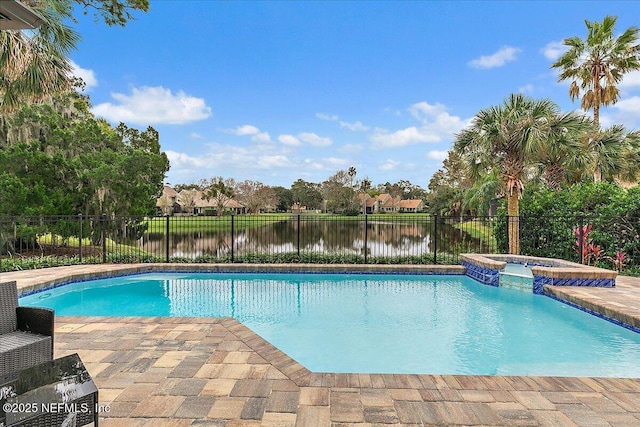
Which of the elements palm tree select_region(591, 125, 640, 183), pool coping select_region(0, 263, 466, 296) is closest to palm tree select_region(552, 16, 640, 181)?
palm tree select_region(591, 125, 640, 183)

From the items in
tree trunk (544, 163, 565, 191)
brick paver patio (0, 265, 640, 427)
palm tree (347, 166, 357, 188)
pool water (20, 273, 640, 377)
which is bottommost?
pool water (20, 273, 640, 377)

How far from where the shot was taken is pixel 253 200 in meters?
48.2

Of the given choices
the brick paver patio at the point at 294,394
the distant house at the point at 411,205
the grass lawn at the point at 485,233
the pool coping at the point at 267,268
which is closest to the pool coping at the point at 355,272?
the pool coping at the point at 267,268

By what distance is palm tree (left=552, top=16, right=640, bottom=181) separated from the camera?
42.4 ft

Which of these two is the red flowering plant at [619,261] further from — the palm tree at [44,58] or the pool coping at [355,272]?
the palm tree at [44,58]

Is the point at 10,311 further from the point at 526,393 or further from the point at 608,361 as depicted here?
→ the point at 608,361

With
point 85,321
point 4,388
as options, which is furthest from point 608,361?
point 85,321

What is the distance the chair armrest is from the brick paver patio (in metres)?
0.54

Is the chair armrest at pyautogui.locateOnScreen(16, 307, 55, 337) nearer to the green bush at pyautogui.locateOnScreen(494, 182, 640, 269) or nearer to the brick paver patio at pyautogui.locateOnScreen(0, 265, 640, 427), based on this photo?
the brick paver patio at pyautogui.locateOnScreen(0, 265, 640, 427)

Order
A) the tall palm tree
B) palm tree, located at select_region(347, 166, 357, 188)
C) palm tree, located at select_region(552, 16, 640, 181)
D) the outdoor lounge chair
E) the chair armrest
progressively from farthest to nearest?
palm tree, located at select_region(347, 166, 357, 188) → palm tree, located at select_region(552, 16, 640, 181) → the tall palm tree → the chair armrest → the outdoor lounge chair

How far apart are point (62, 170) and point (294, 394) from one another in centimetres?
1127

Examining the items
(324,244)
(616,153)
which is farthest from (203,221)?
(616,153)

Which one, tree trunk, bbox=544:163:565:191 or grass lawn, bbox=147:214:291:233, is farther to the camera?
tree trunk, bbox=544:163:565:191

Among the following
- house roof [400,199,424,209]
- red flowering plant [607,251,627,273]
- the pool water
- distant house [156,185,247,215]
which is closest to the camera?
the pool water
